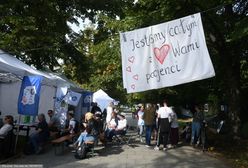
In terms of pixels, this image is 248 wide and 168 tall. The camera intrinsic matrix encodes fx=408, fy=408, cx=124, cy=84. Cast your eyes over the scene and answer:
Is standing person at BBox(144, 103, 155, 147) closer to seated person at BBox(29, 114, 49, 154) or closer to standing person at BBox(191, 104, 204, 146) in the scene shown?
standing person at BBox(191, 104, 204, 146)

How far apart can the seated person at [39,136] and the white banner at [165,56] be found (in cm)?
642

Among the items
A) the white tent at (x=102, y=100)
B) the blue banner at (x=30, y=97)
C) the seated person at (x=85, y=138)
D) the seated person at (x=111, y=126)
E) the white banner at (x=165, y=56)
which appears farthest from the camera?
the white tent at (x=102, y=100)

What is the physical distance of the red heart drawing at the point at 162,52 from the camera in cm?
934

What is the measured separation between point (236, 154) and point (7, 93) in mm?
11302

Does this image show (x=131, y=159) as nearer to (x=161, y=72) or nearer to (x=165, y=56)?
(x=161, y=72)

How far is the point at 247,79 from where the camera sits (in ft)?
88.5

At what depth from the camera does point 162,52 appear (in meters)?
9.41

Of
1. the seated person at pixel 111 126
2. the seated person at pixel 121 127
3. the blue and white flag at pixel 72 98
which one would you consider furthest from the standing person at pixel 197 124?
the blue and white flag at pixel 72 98

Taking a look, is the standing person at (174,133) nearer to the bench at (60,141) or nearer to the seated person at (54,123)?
the bench at (60,141)

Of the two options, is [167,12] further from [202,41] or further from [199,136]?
[202,41]

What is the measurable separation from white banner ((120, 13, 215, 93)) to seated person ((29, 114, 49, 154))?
642cm

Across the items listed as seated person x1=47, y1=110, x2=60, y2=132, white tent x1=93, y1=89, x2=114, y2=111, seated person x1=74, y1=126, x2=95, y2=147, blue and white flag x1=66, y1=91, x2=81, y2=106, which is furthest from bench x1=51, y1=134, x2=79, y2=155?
white tent x1=93, y1=89, x2=114, y2=111

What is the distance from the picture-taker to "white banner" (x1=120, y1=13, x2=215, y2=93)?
29.8ft

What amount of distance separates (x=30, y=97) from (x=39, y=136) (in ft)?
7.48
